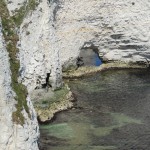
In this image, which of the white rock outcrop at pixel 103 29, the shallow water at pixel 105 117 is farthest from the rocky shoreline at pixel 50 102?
the white rock outcrop at pixel 103 29

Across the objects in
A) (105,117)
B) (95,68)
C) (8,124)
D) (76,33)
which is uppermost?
(76,33)

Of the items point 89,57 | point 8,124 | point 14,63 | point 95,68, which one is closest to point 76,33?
point 95,68

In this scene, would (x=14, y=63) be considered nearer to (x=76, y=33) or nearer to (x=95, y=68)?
(x=76, y=33)

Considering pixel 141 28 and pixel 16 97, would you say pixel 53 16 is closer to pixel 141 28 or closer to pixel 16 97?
pixel 141 28

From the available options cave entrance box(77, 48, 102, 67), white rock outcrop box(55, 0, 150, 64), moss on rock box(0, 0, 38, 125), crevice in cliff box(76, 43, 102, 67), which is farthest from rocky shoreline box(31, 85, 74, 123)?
moss on rock box(0, 0, 38, 125)

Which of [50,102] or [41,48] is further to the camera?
[41,48]

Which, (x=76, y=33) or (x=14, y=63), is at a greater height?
(x=76, y=33)

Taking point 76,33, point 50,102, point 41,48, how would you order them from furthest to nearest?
point 76,33, point 41,48, point 50,102

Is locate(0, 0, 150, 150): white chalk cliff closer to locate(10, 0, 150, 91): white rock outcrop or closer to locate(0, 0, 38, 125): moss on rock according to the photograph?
locate(10, 0, 150, 91): white rock outcrop
